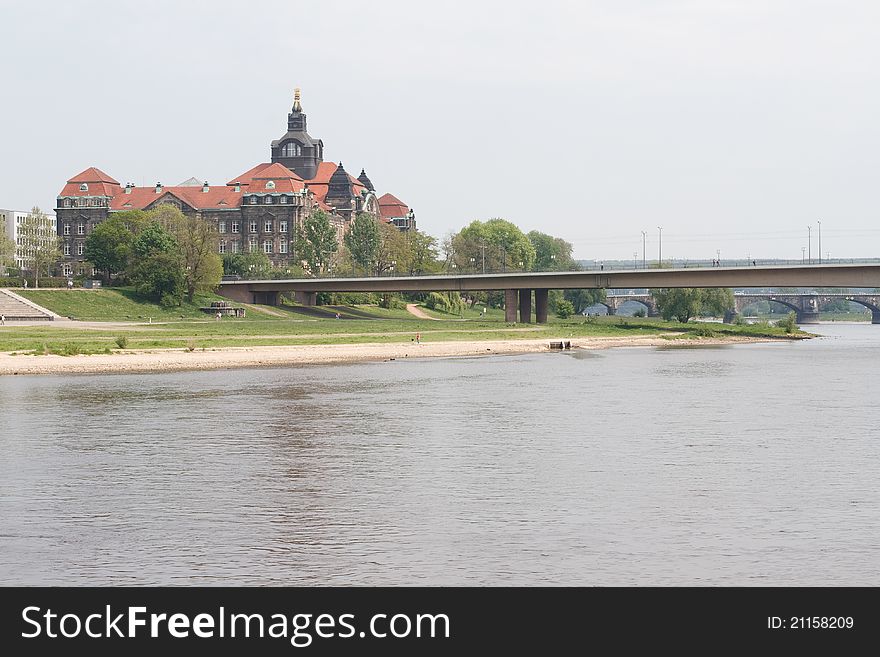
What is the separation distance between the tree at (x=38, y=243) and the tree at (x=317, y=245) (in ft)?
113

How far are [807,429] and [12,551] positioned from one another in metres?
28.5

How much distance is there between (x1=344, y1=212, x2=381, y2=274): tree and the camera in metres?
173

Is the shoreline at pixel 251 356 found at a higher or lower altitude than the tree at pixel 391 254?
lower

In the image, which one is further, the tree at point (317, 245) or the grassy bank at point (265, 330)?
the tree at point (317, 245)

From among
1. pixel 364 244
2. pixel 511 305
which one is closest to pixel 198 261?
pixel 511 305

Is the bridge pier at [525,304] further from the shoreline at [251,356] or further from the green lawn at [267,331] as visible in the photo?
the shoreline at [251,356]

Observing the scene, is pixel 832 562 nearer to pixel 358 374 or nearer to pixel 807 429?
pixel 807 429

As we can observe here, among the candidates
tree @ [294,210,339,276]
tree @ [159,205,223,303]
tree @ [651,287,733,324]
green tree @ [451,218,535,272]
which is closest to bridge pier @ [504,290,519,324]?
tree @ [651,287,733,324]

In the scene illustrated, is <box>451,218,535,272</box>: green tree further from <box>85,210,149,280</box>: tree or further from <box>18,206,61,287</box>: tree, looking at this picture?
<box>18,206,61,287</box>: tree

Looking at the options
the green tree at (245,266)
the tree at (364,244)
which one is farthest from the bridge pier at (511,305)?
the tree at (364,244)

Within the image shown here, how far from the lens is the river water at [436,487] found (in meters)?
22.7

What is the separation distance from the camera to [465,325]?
129 metres

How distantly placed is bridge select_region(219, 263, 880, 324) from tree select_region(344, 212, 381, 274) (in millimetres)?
25023

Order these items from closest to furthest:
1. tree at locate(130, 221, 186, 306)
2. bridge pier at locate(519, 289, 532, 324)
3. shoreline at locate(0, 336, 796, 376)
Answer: shoreline at locate(0, 336, 796, 376)
tree at locate(130, 221, 186, 306)
bridge pier at locate(519, 289, 532, 324)
